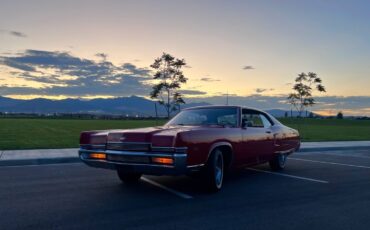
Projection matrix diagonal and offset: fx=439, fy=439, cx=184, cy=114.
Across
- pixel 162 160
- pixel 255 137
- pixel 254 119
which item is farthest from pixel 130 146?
pixel 254 119

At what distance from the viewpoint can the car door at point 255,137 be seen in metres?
8.82

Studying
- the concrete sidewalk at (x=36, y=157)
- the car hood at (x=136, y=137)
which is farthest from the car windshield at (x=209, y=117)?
the concrete sidewalk at (x=36, y=157)

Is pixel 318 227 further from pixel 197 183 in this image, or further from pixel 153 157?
pixel 197 183

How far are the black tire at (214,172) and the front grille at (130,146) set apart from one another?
114cm

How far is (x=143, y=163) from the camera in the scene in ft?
22.9

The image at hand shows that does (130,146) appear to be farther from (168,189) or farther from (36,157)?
(36,157)

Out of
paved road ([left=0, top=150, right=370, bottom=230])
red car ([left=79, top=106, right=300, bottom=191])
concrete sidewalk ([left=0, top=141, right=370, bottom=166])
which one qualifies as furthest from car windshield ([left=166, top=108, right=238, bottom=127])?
concrete sidewalk ([left=0, top=141, right=370, bottom=166])

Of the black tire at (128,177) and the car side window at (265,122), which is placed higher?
the car side window at (265,122)

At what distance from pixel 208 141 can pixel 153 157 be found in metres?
1.07

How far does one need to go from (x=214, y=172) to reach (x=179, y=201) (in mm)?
887

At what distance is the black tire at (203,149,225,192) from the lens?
7480mm

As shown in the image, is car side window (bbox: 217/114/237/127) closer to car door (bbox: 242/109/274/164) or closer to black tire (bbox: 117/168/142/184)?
car door (bbox: 242/109/274/164)

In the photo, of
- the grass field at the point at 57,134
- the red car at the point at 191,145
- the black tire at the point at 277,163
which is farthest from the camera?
the grass field at the point at 57,134

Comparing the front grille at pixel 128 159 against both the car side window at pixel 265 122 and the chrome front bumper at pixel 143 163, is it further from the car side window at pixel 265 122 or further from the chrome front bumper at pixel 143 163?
the car side window at pixel 265 122
